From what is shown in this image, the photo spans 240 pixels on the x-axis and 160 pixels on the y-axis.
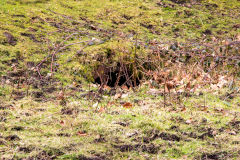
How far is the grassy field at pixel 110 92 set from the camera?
2.46 meters

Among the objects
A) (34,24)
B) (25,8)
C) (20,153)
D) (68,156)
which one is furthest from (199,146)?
(25,8)

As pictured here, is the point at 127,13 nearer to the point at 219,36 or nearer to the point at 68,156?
the point at 219,36

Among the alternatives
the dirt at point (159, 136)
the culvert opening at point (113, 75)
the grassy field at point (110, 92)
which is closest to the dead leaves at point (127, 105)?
the grassy field at point (110, 92)

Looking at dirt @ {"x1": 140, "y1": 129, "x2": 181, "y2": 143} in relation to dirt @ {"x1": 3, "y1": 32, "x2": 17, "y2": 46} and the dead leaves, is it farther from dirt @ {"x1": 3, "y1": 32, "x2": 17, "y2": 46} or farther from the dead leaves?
dirt @ {"x1": 3, "y1": 32, "x2": 17, "y2": 46}

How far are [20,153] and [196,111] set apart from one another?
201 cm

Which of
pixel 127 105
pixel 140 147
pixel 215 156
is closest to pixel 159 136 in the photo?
pixel 140 147

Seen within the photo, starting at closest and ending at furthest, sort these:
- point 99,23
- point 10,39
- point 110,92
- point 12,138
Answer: point 12,138, point 110,92, point 10,39, point 99,23

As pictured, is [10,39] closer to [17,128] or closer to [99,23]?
[99,23]

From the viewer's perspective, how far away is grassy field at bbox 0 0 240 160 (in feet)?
8.07

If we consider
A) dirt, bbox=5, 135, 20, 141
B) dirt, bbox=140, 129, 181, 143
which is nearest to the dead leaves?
dirt, bbox=140, 129, 181, 143

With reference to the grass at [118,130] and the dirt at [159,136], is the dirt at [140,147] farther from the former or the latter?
the dirt at [159,136]

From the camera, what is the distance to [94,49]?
5.17 meters

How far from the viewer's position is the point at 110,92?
13.9 feet

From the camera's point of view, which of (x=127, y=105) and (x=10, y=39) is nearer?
(x=127, y=105)
